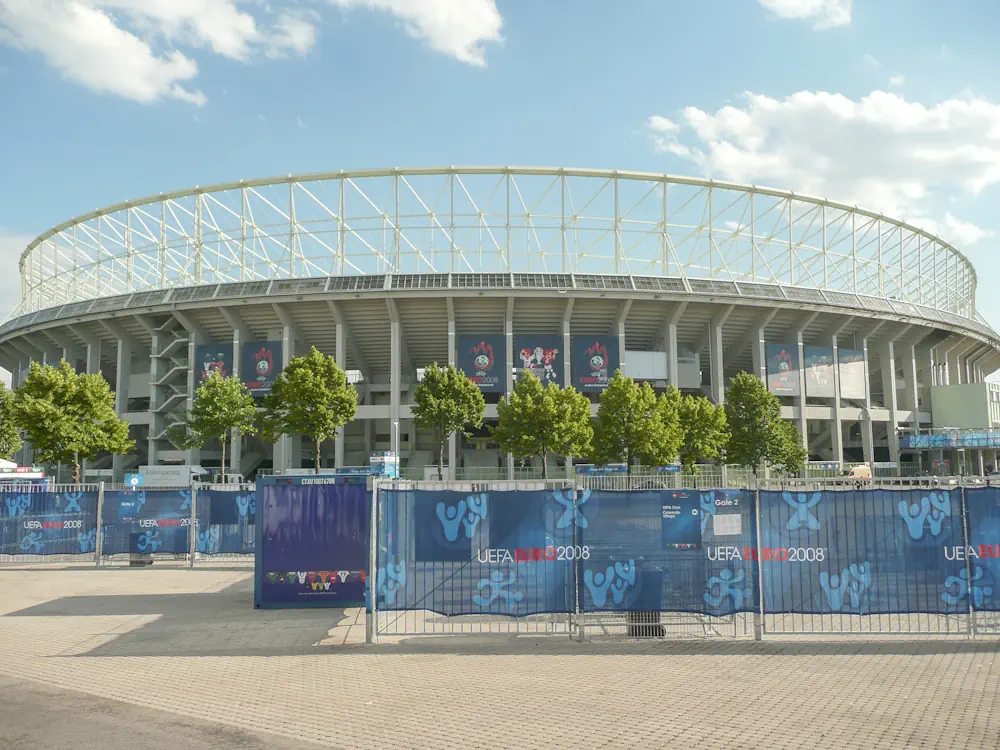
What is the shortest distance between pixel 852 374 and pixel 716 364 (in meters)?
10.5

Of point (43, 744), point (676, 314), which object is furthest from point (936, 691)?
point (676, 314)

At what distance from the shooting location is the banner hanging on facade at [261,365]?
5088cm

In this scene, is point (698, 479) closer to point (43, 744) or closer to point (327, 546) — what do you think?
point (327, 546)

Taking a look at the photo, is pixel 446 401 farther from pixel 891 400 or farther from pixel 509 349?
pixel 891 400

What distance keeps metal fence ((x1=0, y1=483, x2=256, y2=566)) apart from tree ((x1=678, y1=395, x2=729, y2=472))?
97.0 feet

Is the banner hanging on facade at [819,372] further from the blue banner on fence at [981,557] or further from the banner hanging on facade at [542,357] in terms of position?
the blue banner on fence at [981,557]

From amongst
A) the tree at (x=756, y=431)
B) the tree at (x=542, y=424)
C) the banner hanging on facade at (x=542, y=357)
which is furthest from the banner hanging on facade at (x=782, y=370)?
the tree at (x=542, y=424)

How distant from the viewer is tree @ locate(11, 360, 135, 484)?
128 ft

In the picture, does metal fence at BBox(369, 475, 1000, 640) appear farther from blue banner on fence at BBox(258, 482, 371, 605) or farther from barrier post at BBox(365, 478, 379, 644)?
blue banner on fence at BBox(258, 482, 371, 605)

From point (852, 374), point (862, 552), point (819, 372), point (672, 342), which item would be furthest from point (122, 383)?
point (862, 552)

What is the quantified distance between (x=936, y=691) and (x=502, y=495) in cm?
531

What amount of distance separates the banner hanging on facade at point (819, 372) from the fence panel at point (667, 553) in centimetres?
4674

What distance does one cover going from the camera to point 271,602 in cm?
1370

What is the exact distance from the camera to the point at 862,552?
10.3 metres
